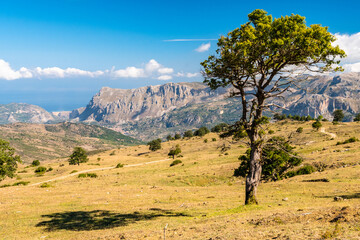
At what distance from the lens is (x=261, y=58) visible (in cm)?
1720

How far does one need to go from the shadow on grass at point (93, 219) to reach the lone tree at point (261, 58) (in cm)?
864

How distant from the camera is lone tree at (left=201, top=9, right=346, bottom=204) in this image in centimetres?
1584

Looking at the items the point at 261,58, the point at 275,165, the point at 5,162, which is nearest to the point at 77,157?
the point at 5,162

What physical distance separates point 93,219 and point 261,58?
18.8m

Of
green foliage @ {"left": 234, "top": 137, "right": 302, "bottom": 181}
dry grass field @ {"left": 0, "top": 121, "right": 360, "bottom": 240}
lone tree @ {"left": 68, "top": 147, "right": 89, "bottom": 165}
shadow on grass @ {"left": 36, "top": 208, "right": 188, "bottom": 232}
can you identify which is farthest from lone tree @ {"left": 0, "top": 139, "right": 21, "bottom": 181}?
green foliage @ {"left": 234, "top": 137, "right": 302, "bottom": 181}

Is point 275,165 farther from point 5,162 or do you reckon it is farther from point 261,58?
point 5,162

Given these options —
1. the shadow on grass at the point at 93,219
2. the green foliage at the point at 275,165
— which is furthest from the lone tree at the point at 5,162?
the green foliage at the point at 275,165

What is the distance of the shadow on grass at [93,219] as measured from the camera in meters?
17.6

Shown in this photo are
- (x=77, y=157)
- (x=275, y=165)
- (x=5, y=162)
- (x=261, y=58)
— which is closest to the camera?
(x=261, y=58)

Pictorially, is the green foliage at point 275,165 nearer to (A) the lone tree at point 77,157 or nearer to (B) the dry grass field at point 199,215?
(B) the dry grass field at point 199,215

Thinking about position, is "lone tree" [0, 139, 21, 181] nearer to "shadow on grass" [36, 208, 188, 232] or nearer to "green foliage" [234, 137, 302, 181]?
"shadow on grass" [36, 208, 188, 232]

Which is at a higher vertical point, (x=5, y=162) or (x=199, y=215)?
(x=199, y=215)

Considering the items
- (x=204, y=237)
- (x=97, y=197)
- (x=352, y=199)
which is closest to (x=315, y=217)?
(x=204, y=237)

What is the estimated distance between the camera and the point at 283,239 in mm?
9711
